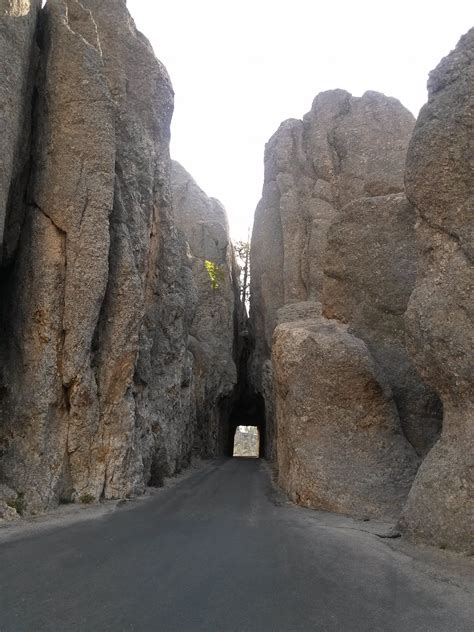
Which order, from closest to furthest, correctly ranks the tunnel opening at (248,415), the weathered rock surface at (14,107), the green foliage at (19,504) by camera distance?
the green foliage at (19,504) → the weathered rock surface at (14,107) → the tunnel opening at (248,415)

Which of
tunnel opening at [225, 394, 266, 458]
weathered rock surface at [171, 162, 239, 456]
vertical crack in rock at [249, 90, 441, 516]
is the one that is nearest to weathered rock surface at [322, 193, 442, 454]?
vertical crack in rock at [249, 90, 441, 516]

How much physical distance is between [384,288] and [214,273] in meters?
20.3

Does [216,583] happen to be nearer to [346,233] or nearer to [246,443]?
[346,233]

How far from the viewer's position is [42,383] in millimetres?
11930

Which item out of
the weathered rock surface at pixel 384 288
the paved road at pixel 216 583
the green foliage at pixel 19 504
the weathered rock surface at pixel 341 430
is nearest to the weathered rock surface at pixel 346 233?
the weathered rock surface at pixel 384 288

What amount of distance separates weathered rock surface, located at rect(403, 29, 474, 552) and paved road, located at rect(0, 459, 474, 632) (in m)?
1.11

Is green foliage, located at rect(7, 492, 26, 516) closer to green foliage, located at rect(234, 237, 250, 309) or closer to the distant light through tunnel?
green foliage, located at rect(234, 237, 250, 309)

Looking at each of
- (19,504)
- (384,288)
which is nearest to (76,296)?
(19,504)

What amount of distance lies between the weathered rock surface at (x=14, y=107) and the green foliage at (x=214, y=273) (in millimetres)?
19880

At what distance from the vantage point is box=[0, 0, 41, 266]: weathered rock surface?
11523mm

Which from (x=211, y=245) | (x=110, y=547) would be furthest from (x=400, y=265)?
(x=211, y=245)

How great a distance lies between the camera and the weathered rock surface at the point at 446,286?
802 cm

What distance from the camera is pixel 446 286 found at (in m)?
8.91

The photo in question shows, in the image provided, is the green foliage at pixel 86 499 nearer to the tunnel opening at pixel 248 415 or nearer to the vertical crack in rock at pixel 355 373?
the vertical crack in rock at pixel 355 373
